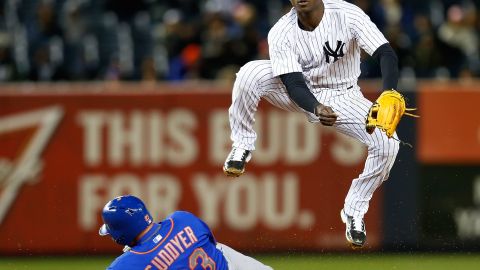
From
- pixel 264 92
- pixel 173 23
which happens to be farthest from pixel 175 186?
pixel 264 92

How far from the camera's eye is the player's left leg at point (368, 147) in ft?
36.3

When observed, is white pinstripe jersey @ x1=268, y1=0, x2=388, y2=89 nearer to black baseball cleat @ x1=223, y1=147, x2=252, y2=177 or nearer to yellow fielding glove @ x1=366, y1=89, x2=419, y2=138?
yellow fielding glove @ x1=366, y1=89, x2=419, y2=138

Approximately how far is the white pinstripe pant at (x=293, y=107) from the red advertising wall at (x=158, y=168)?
534cm

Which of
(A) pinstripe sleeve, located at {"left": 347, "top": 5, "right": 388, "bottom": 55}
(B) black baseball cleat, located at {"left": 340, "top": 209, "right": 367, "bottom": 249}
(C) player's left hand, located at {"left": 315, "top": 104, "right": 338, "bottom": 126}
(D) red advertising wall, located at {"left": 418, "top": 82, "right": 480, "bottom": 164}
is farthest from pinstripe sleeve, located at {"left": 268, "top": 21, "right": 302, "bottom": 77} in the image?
(D) red advertising wall, located at {"left": 418, "top": 82, "right": 480, "bottom": 164}

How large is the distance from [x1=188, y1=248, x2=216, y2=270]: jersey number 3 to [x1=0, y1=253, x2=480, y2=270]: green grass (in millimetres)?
5605

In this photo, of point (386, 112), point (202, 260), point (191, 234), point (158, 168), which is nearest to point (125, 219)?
point (191, 234)

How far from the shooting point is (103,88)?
1683 cm

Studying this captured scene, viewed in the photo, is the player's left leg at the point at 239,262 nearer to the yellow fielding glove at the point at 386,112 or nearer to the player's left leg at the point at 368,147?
the player's left leg at the point at 368,147

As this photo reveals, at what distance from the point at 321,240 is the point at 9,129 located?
418cm

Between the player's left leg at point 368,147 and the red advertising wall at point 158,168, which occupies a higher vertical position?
the player's left leg at point 368,147

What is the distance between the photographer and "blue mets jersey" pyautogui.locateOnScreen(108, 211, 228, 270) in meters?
10.1

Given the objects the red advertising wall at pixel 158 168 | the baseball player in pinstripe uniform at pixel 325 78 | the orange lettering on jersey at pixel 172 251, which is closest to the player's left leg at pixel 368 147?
the baseball player in pinstripe uniform at pixel 325 78

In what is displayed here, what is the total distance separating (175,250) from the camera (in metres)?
10.2

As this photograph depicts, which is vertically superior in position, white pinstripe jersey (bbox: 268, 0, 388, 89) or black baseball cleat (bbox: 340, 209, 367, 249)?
white pinstripe jersey (bbox: 268, 0, 388, 89)
